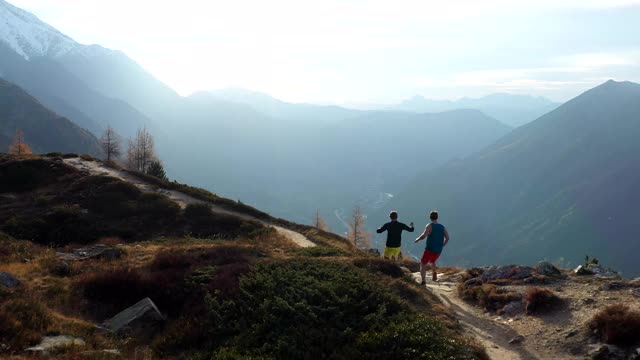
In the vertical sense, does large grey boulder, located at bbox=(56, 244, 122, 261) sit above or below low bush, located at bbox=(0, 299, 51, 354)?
below

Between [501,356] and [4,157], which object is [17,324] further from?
[4,157]

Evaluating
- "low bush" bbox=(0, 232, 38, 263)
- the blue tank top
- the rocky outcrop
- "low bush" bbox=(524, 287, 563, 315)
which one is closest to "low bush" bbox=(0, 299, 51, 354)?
"low bush" bbox=(0, 232, 38, 263)

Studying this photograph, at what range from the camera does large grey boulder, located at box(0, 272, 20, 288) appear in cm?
1656

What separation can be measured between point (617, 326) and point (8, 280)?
66.6ft

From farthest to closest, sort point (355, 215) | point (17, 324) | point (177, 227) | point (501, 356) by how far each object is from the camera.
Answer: point (355, 215) → point (177, 227) → point (501, 356) → point (17, 324)

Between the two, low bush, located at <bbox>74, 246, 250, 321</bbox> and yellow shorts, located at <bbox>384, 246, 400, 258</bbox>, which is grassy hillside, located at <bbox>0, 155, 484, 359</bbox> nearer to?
low bush, located at <bbox>74, 246, 250, 321</bbox>

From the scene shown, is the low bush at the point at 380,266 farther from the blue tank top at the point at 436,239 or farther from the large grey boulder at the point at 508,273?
the large grey boulder at the point at 508,273

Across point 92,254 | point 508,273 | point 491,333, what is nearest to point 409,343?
point 491,333

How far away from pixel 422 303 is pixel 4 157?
52.6 m

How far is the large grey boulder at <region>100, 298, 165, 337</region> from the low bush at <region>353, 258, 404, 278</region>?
8620mm

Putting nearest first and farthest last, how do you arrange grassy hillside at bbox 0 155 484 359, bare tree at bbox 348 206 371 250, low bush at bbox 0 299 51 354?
low bush at bbox 0 299 51 354 < grassy hillside at bbox 0 155 484 359 < bare tree at bbox 348 206 371 250

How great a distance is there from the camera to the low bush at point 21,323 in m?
12.2

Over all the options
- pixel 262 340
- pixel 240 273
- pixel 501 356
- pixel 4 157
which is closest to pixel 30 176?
pixel 4 157

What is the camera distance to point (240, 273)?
58.4 feet
